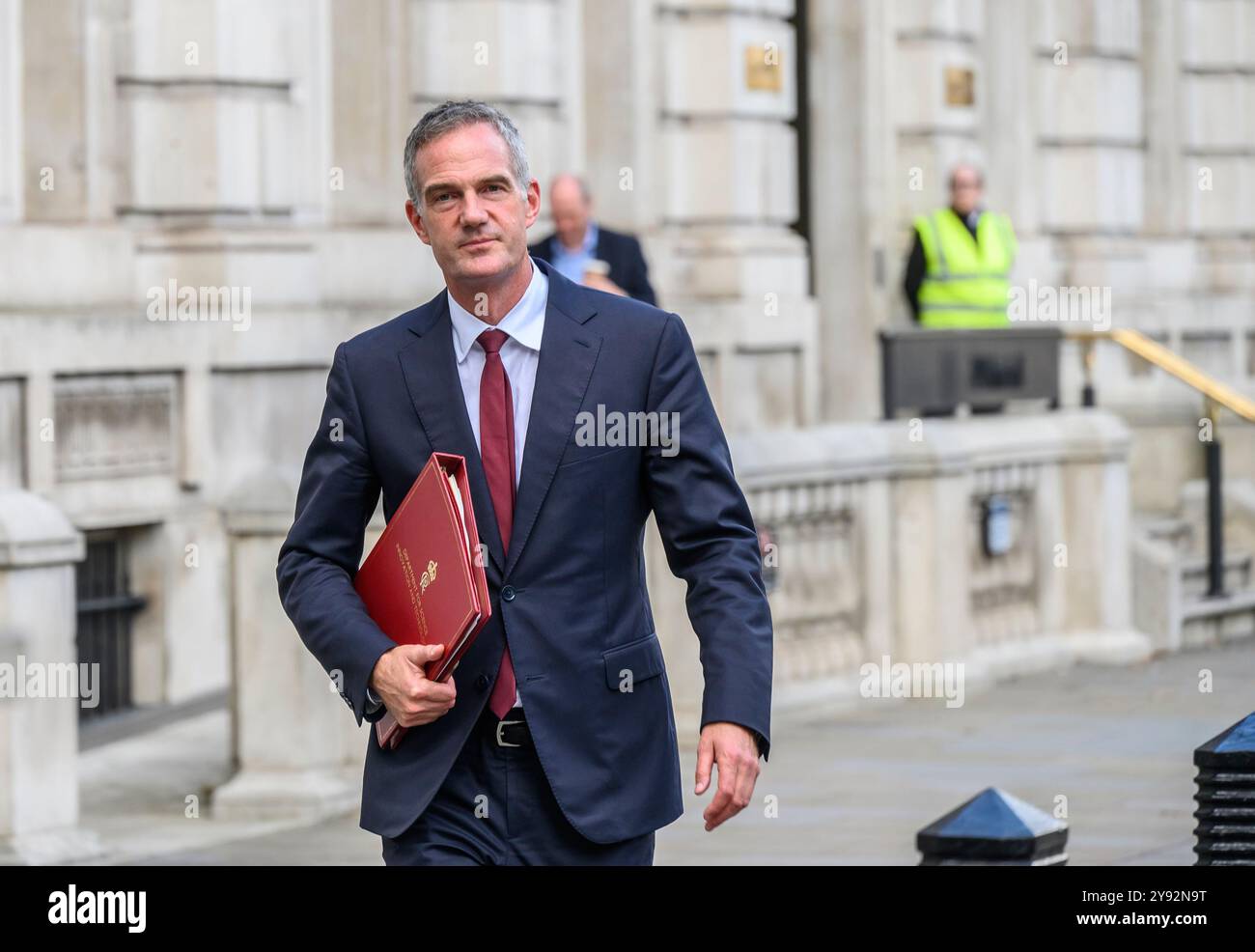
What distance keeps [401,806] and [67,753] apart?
466cm

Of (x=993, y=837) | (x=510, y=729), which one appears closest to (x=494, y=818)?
(x=510, y=729)

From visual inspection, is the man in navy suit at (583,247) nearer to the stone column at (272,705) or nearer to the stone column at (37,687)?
the stone column at (272,705)

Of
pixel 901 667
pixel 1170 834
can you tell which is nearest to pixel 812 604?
pixel 901 667

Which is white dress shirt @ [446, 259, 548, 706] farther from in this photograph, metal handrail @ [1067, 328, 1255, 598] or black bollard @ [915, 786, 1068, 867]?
metal handrail @ [1067, 328, 1255, 598]

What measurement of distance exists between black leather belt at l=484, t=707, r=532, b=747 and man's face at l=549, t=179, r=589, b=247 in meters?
8.07

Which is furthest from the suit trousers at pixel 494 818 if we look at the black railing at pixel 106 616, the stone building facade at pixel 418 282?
the black railing at pixel 106 616

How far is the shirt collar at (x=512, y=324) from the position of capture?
4781 mm

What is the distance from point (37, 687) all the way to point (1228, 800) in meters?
4.14

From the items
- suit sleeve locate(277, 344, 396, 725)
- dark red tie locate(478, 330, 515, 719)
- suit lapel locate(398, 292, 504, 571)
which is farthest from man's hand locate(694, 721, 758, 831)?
suit sleeve locate(277, 344, 396, 725)

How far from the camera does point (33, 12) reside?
1289cm

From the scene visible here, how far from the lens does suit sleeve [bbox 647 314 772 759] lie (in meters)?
4.59
